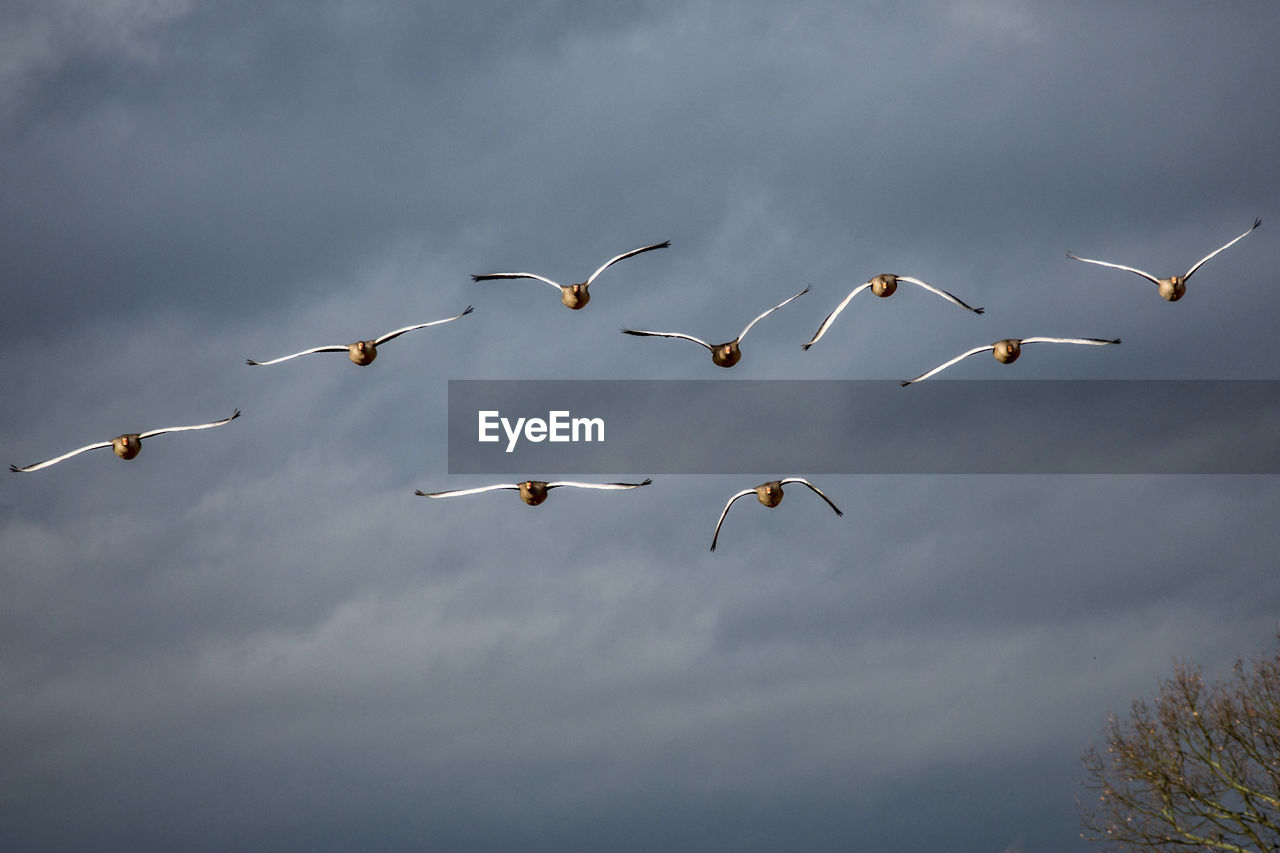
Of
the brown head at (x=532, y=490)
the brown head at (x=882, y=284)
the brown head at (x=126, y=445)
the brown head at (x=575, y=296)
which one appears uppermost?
the brown head at (x=882, y=284)

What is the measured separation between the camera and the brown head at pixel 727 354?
22.9m

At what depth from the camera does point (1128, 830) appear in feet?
172

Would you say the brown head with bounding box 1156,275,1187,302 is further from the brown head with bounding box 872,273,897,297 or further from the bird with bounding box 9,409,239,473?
the bird with bounding box 9,409,239,473

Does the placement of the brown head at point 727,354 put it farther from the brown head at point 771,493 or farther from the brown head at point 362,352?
the brown head at point 362,352

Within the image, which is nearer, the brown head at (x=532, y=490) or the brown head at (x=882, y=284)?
the brown head at (x=532, y=490)

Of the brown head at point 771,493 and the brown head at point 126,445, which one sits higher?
the brown head at point 126,445

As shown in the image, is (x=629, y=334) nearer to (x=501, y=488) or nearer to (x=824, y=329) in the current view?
(x=824, y=329)

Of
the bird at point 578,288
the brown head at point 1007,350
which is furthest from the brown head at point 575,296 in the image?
the brown head at point 1007,350

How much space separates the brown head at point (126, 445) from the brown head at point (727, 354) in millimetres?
10467

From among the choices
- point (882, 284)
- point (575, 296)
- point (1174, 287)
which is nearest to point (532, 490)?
point (575, 296)

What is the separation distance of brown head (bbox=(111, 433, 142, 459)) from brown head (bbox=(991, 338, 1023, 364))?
15.4m

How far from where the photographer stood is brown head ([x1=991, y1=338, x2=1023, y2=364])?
79.5 feet

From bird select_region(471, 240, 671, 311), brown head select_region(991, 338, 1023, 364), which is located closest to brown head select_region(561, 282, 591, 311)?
bird select_region(471, 240, 671, 311)

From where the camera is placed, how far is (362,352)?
23.2 metres
